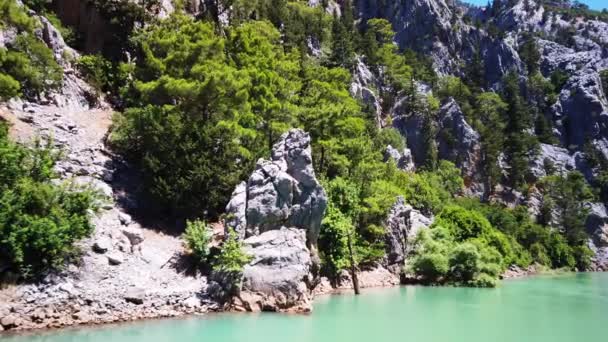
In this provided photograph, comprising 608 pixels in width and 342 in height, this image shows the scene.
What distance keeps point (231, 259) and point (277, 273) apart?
2.19 m

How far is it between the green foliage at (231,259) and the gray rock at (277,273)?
54cm

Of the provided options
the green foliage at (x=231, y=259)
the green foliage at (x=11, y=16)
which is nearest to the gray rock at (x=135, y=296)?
the green foliage at (x=231, y=259)

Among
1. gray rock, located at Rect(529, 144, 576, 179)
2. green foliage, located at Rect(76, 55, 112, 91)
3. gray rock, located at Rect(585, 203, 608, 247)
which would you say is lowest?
gray rock, located at Rect(585, 203, 608, 247)

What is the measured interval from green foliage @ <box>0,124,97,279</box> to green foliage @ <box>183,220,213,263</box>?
4.27 m

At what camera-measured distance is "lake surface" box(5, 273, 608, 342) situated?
1744cm

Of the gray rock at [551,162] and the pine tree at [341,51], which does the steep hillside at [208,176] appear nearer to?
the pine tree at [341,51]

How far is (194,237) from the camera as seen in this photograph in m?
22.7

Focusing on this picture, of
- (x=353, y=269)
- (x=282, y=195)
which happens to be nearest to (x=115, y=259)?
A: (x=282, y=195)

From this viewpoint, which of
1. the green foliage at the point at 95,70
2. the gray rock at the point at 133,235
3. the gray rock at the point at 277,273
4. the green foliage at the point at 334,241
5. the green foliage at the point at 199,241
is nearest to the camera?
the gray rock at the point at 277,273

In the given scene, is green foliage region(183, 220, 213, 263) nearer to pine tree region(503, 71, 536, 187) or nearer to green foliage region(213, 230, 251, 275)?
green foliage region(213, 230, 251, 275)

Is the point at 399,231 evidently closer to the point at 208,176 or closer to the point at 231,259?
the point at 208,176

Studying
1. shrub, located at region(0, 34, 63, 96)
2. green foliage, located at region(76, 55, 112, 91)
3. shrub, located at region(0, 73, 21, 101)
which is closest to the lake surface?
shrub, located at region(0, 73, 21, 101)

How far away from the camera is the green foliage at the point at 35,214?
17.8 m

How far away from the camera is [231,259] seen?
21641 millimetres
